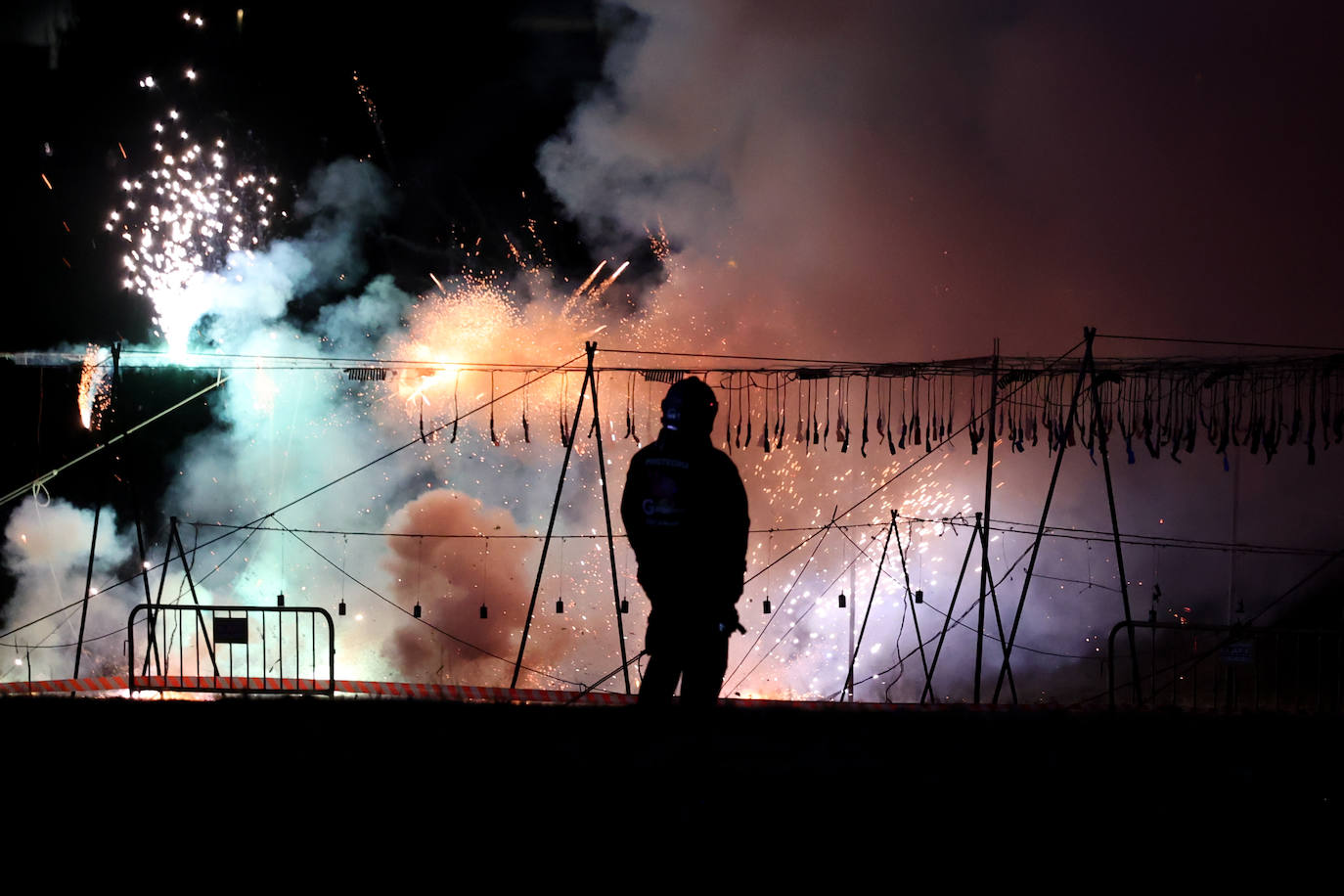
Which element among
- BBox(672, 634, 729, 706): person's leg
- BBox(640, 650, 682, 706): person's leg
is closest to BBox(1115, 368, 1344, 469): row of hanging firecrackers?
BBox(672, 634, 729, 706): person's leg

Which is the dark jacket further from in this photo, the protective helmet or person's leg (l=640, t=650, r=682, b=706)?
person's leg (l=640, t=650, r=682, b=706)

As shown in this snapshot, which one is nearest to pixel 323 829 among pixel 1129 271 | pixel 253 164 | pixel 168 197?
pixel 168 197

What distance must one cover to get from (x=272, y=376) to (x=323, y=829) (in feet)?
83.9

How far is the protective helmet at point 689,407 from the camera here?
4.45 meters

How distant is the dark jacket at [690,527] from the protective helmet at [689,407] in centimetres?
5

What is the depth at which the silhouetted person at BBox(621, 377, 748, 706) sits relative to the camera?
4.32 m

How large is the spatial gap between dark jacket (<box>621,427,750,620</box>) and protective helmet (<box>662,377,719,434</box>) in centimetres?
5

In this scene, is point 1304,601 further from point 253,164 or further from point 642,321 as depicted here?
point 253,164

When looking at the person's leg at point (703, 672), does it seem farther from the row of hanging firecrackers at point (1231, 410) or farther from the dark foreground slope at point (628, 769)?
the row of hanging firecrackers at point (1231, 410)

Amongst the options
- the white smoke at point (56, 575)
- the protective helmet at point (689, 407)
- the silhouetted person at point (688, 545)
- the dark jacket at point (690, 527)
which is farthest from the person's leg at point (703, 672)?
the white smoke at point (56, 575)

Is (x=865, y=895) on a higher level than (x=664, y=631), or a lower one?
lower

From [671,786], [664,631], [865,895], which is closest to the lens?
[865,895]

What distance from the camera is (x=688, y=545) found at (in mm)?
4410

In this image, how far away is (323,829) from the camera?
2.85 metres
